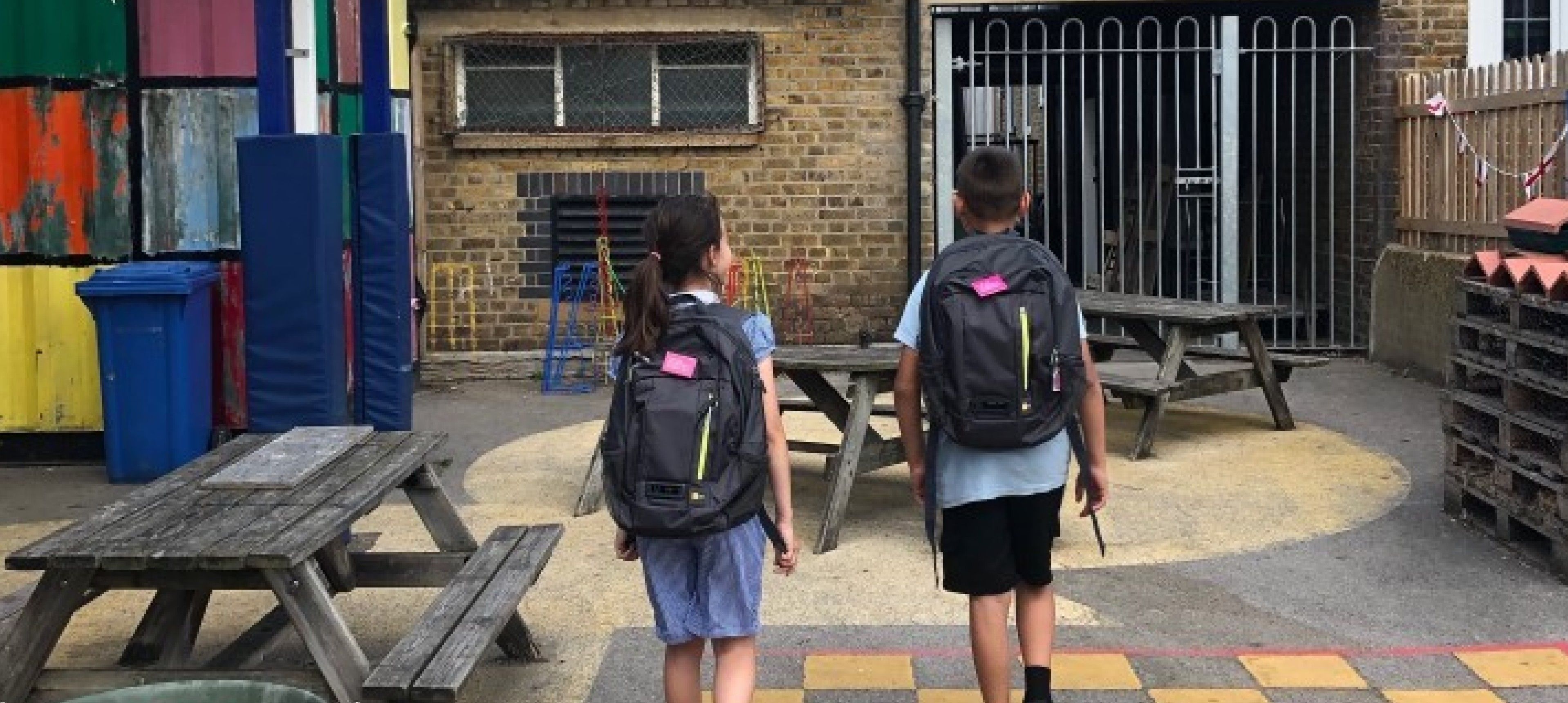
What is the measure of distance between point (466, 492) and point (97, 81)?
3027 mm

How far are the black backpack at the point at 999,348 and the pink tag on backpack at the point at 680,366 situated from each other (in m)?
0.75

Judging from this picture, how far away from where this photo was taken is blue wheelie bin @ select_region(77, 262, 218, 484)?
9555 millimetres

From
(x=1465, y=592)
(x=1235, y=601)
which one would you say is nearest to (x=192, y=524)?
(x=1235, y=601)

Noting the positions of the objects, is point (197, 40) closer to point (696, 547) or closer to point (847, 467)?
point (847, 467)

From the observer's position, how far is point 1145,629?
6.61 m

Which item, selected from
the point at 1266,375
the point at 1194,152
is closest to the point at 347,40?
the point at 1266,375

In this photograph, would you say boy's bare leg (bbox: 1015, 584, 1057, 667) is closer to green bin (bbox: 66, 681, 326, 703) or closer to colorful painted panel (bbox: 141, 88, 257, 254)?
green bin (bbox: 66, 681, 326, 703)

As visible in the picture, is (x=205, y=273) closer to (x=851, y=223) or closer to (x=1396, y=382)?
(x=851, y=223)

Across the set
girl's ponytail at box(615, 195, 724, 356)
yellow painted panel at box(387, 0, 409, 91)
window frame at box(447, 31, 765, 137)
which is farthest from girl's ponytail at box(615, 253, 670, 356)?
window frame at box(447, 31, 765, 137)

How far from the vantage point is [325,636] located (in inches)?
195

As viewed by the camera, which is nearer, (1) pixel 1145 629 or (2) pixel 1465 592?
(1) pixel 1145 629

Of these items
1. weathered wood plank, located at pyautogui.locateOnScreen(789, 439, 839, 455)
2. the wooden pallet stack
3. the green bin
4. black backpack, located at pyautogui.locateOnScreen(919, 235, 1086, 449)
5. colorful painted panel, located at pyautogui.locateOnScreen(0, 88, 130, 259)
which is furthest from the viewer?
colorful painted panel, located at pyautogui.locateOnScreen(0, 88, 130, 259)

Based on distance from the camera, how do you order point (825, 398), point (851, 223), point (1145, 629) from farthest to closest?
point (851, 223), point (825, 398), point (1145, 629)

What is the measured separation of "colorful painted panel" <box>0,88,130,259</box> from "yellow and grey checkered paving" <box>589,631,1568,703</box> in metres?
Answer: 5.25
